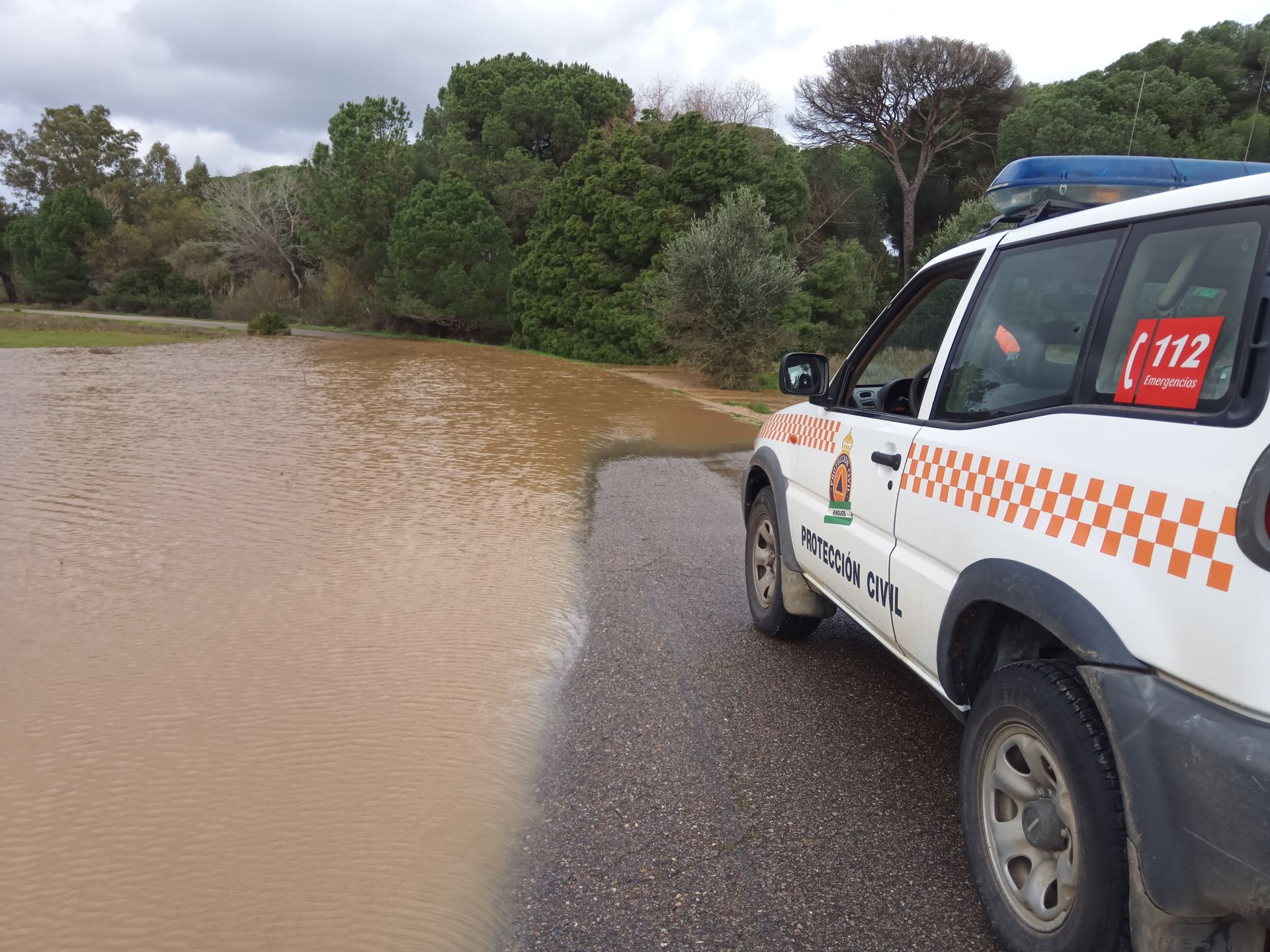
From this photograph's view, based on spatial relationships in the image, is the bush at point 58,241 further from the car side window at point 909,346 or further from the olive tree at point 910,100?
the car side window at point 909,346

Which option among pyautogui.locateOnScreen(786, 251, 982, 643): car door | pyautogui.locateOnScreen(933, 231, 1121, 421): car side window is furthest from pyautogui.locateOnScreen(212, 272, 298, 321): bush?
pyautogui.locateOnScreen(933, 231, 1121, 421): car side window

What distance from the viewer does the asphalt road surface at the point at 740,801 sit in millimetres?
2688

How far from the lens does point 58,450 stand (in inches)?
436

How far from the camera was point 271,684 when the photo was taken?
14.5 ft

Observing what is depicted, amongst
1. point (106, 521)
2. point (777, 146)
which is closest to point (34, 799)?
point (106, 521)

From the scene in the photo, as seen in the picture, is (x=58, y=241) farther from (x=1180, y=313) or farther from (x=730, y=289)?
(x=1180, y=313)

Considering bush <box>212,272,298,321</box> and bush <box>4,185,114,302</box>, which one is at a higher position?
bush <box>4,185,114,302</box>

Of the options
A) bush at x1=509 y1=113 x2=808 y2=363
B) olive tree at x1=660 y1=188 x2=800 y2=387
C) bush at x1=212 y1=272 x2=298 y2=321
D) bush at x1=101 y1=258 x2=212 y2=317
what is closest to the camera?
olive tree at x1=660 y1=188 x2=800 y2=387

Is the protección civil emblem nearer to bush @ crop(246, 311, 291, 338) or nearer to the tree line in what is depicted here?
the tree line

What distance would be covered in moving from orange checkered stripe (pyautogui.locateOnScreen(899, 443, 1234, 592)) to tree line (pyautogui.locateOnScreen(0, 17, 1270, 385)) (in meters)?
7.45

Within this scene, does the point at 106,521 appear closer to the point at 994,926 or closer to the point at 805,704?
the point at 805,704

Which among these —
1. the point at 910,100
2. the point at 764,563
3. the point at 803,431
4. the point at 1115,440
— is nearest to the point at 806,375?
the point at 803,431

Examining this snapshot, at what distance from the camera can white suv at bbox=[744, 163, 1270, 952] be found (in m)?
1.78

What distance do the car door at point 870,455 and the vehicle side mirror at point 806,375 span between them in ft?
0.25
